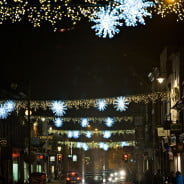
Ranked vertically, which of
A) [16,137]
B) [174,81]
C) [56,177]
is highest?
[174,81]

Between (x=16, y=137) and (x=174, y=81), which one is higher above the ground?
(x=174, y=81)

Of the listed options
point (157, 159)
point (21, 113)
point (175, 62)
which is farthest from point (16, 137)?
point (175, 62)

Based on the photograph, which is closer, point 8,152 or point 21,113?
point 8,152

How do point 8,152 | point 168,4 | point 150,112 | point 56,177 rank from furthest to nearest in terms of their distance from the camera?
point 56,177 < point 150,112 < point 8,152 < point 168,4

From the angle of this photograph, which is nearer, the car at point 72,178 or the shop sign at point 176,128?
the shop sign at point 176,128

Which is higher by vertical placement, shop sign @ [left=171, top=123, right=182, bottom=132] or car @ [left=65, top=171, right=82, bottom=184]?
shop sign @ [left=171, top=123, right=182, bottom=132]

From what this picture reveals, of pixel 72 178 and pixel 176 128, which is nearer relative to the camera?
pixel 176 128

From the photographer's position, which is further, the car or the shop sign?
the car

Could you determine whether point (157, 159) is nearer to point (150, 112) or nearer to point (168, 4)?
point (150, 112)

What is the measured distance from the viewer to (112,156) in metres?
170

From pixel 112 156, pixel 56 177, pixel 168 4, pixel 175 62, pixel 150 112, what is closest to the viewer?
pixel 168 4

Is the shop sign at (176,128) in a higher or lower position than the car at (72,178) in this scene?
higher

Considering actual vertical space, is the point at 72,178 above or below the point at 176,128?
below

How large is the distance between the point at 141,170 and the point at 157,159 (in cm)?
2744
